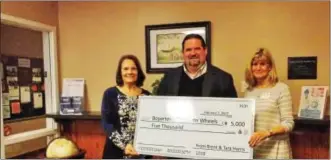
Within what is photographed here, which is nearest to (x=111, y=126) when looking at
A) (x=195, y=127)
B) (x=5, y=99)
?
(x=195, y=127)

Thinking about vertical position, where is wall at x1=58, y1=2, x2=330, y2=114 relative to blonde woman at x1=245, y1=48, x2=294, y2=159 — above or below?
above

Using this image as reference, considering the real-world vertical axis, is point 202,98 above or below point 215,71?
below

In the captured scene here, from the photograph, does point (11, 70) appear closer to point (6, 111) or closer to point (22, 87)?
point (22, 87)

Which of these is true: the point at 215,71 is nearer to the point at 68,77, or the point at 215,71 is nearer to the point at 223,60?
the point at 223,60

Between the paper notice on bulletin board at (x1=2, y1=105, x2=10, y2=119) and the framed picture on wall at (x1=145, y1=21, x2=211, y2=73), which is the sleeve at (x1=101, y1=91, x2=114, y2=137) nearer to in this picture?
the framed picture on wall at (x1=145, y1=21, x2=211, y2=73)

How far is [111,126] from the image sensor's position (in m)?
1.79

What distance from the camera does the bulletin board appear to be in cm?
259

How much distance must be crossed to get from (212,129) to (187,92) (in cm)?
23

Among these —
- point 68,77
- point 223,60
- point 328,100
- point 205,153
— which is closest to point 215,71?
point 205,153

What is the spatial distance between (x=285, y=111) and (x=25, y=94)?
210 centimetres

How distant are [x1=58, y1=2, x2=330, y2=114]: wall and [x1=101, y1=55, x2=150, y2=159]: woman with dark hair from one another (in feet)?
2.53

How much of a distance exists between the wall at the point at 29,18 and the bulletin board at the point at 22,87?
65 millimetres

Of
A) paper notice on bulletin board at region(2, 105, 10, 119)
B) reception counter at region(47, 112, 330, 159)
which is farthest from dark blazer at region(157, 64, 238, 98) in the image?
paper notice on bulletin board at region(2, 105, 10, 119)

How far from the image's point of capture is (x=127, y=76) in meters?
1.81
